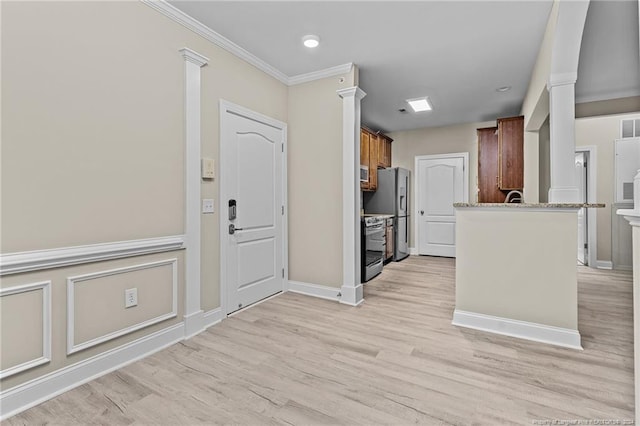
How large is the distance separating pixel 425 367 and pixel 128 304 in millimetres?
2065

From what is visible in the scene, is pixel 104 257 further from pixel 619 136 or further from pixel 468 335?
pixel 619 136

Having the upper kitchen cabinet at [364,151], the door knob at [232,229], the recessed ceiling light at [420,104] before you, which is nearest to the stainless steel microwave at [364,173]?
the upper kitchen cabinet at [364,151]

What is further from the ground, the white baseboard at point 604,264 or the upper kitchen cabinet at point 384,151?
the upper kitchen cabinet at point 384,151

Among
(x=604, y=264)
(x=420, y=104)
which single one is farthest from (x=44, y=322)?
(x=604, y=264)

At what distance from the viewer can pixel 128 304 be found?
85.0 inches

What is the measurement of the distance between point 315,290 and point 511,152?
3.48 metres

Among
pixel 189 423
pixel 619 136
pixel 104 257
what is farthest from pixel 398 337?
pixel 619 136

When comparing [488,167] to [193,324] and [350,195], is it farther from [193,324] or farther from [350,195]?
[193,324]

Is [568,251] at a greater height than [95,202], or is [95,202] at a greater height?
[95,202]

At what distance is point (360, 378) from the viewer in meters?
1.94

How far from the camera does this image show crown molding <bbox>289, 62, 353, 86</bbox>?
3381 mm

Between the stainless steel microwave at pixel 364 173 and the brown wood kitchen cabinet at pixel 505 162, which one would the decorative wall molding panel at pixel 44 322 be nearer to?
the stainless steel microwave at pixel 364 173

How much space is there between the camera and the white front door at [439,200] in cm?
611

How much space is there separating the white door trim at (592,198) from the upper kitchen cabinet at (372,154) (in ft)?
10.5
